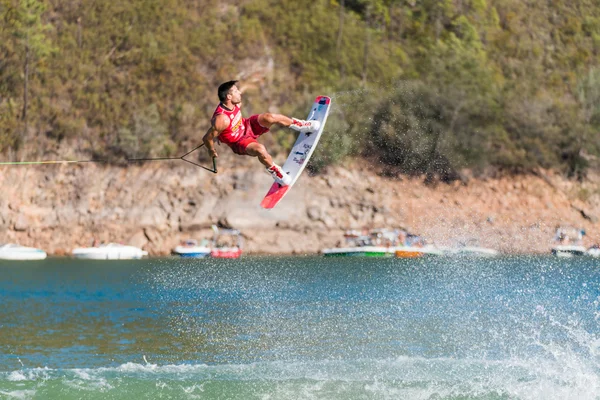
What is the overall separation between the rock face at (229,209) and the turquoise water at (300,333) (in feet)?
31.6

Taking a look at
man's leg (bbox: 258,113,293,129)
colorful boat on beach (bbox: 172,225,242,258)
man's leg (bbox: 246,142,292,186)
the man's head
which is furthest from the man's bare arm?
colorful boat on beach (bbox: 172,225,242,258)

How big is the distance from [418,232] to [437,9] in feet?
73.5

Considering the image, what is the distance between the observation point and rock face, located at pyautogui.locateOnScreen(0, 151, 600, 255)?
5441 centimetres

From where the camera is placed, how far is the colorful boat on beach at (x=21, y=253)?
51.7 m

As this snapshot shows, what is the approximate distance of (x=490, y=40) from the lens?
70.6 meters

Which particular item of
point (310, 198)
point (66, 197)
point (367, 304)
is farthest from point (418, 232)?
point (367, 304)

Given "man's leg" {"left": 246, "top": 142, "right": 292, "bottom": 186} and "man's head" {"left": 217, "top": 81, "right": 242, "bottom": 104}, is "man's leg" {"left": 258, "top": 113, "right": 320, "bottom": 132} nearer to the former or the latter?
"man's leg" {"left": 246, "top": 142, "right": 292, "bottom": 186}

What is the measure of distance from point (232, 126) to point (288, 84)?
1916 inches

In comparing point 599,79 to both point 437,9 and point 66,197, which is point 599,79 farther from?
point 66,197

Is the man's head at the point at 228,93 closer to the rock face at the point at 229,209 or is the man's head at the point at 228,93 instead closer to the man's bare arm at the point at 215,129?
the man's bare arm at the point at 215,129

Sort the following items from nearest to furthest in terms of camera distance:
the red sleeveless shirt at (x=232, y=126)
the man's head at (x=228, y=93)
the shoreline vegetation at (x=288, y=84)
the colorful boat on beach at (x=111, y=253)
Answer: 1. the man's head at (x=228, y=93)
2. the red sleeveless shirt at (x=232, y=126)
3. the colorful boat on beach at (x=111, y=253)
4. the shoreline vegetation at (x=288, y=84)

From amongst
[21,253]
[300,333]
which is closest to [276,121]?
[300,333]

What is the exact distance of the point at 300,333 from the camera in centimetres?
2388

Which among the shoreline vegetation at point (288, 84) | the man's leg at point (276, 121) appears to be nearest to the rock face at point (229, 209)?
the shoreline vegetation at point (288, 84)
